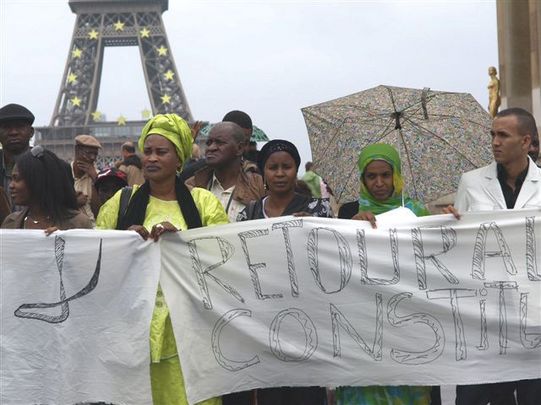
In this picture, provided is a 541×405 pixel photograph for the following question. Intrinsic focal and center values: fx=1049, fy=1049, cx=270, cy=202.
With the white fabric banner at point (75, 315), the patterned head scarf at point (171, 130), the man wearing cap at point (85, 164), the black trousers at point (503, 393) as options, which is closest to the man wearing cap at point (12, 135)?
the man wearing cap at point (85, 164)

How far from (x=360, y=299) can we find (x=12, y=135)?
2.89 m

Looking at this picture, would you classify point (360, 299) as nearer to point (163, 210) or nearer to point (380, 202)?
point (380, 202)

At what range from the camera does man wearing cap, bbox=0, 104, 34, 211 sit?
716cm

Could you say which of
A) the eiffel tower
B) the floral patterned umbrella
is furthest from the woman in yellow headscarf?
the eiffel tower

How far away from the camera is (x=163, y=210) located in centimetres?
557

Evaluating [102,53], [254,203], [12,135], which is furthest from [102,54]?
[254,203]

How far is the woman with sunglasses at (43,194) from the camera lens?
5637mm

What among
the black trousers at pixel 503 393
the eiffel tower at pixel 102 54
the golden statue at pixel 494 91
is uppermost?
the eiffel tower at pixel 102 54

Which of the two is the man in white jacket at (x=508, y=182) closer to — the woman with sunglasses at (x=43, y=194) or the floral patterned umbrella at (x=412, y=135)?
the floral patterned umbrella at (x=412, y=135)

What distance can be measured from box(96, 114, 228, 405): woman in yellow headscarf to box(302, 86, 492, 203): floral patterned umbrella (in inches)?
54.4

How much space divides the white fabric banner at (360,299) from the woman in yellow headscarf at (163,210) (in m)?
0.10

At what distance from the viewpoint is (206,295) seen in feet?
18.5

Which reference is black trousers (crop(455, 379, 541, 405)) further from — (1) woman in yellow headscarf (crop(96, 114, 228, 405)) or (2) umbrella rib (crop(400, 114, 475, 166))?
(1) woman in yellow headscarf (crop(96, 114, 228, 405))

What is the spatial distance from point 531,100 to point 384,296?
2527 cm
